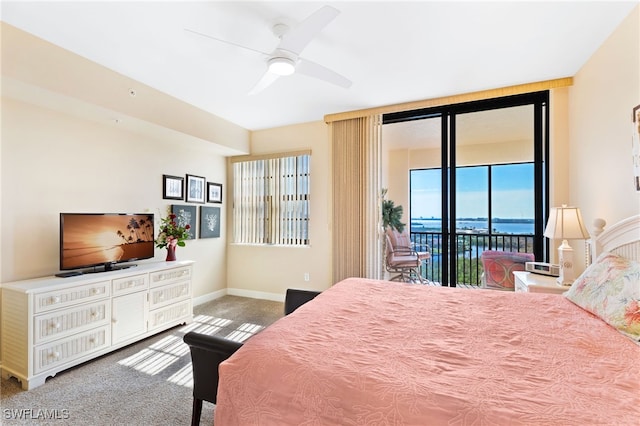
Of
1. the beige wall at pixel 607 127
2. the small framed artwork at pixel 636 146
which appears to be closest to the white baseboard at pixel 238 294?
the beige wall at pixel 607 127

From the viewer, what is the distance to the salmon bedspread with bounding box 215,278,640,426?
0.91 metres

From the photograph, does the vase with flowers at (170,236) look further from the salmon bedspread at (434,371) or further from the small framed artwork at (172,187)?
the salmon bedspread at (434,371)

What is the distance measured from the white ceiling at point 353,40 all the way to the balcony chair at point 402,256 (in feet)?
6.82

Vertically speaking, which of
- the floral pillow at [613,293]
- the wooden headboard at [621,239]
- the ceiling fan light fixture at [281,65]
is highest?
the ceiling fan light fixture at [281,65]

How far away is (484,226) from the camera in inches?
140

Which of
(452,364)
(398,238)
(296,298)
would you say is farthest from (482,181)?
(452,364)

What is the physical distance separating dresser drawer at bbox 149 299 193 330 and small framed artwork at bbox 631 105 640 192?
168 inches

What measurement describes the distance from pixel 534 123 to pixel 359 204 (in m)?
2.21

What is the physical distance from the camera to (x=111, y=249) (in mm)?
3016

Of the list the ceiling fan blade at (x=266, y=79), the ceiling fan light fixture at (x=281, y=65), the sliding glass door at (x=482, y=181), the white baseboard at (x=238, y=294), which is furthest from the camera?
the white baseboard at (x=238, y=294)

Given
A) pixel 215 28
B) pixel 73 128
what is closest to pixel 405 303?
pixel 215 28

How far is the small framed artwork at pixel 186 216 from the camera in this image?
13.1 feet

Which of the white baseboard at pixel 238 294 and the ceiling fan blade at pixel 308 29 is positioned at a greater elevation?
the ceiling fan blade at pixel 308 29

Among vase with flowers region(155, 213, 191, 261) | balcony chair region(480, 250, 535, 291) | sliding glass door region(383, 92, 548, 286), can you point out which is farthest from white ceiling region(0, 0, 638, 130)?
balcony chair region(480, 250, 535, 291)
